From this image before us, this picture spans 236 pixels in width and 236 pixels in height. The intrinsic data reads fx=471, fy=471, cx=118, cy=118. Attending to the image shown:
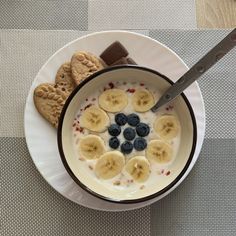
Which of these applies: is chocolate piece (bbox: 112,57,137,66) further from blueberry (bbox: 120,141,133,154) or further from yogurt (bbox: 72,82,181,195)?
blueberry (bbox: 120,141,133,154)

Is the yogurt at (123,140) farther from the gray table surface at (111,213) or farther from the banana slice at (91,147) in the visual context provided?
the gray table surface at (111,213)

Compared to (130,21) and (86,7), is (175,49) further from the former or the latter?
(86,7)

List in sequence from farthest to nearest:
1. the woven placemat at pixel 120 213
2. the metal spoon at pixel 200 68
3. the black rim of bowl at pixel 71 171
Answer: the woven placemat at pixel 120 213, the black rim of bowl at pixel 71 171, the metal spoon at pixel 200 68

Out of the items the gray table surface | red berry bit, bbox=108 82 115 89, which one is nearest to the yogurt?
red berry bit, bbox=108 82 115 89

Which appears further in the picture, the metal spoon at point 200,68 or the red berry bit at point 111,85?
the red berry bit at point 111,85

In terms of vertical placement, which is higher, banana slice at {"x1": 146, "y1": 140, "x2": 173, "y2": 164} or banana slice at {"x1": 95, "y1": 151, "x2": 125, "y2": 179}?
banana slice at {"x1": 146, "y1": 140, "x2": 173, "y2": 164}

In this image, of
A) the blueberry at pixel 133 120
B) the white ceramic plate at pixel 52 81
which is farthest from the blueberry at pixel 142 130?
the white ceramic plate at pixel 52 81

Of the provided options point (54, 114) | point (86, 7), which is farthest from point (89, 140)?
point (86, 7)
